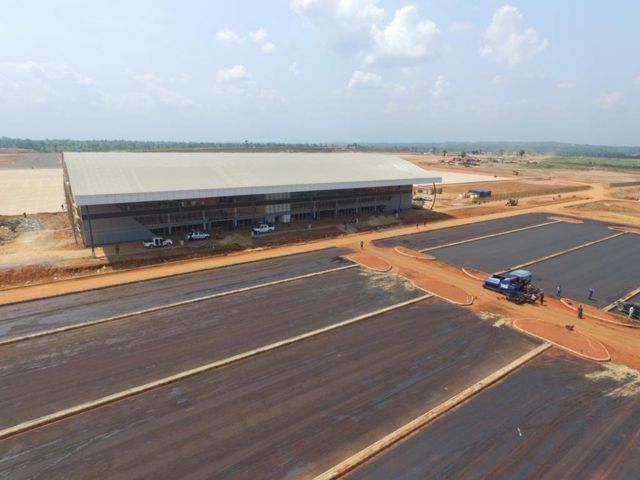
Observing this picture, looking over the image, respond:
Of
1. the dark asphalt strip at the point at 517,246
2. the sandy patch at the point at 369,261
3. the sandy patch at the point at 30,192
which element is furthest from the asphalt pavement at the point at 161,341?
the sandy patch at the point at 30,192

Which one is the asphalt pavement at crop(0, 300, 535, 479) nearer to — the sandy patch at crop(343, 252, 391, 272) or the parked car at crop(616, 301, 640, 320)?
the parked car at crop(616, 301, 640, 320)

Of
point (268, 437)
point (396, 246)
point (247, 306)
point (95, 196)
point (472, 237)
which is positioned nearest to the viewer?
point (268, 437)

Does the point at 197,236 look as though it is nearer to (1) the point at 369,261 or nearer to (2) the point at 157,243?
(2) the point at 157,243

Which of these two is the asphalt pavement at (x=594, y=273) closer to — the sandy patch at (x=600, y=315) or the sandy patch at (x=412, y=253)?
the sandy patch at (x=600, y=315)

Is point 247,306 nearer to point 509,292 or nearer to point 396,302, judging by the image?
point 396,302

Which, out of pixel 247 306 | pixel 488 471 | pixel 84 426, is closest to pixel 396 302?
pixel 247 306
